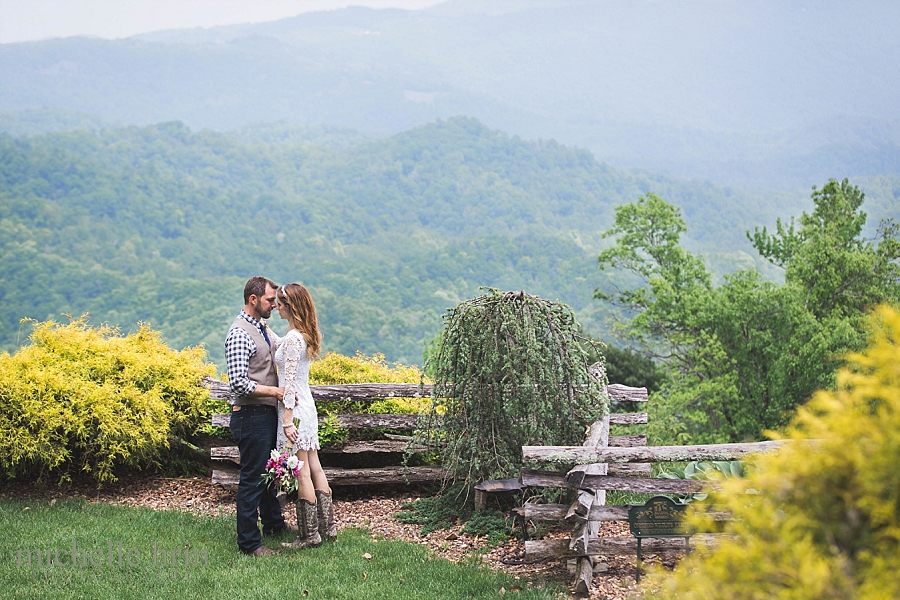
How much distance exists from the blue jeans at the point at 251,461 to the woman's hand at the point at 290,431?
0.66 ft

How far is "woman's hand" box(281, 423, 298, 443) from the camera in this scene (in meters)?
5.76

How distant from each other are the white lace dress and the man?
8cm

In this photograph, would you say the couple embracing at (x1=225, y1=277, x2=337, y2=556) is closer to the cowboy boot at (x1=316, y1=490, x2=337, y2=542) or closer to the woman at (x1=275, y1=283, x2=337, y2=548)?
the woman at (x1=275, y1=283, x2=337, y2=548)

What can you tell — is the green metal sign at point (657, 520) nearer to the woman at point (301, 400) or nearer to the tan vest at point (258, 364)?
the woman at point (301, 400)

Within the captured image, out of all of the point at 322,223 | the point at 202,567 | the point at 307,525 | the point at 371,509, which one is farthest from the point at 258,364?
the point at 322,223

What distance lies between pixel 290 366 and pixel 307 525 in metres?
1.37

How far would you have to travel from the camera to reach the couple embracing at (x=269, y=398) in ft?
18.7

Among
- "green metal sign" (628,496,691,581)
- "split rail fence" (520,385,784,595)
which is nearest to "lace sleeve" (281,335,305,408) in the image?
"split rail fence" (520,385,784,595)

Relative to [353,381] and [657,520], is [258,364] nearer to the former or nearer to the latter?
A: [353,381]

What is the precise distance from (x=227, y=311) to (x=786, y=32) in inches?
6230

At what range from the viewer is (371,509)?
24.8 feet

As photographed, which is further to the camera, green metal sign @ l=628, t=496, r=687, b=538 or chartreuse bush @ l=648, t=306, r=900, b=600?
green metal sign @ l=628, t=496, r=687, b=538

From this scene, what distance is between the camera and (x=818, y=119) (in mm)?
147250

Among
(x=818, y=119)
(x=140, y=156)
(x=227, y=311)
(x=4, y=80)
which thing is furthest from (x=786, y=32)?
(x=4, y=80)
